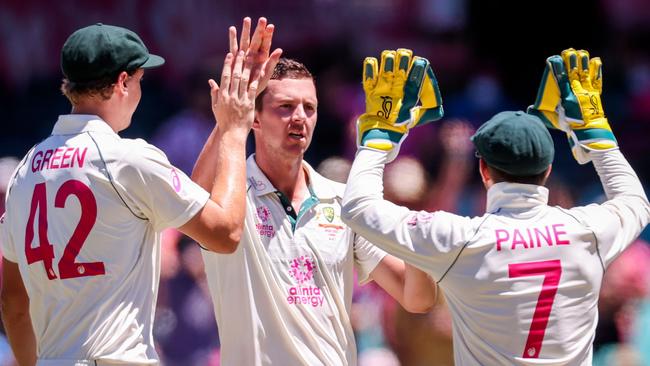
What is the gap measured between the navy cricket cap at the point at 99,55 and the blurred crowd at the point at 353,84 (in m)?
3.68

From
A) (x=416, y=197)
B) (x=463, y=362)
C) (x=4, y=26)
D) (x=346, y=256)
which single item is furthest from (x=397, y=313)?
(x=4, y=26)

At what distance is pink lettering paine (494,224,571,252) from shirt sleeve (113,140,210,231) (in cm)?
98

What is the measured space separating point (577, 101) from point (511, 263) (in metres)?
0.73

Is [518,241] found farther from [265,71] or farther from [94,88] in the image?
[94,88]

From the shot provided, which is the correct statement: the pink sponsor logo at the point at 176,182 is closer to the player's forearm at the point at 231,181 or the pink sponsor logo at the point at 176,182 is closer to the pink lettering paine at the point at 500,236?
the player's forearm at the point at 231,181

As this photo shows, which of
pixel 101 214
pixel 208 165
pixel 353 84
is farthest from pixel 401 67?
pixel 353 84

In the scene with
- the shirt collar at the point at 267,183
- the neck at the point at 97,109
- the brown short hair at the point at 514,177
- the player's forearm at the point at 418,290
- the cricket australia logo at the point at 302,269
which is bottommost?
the player's forearm at the point at 418,290

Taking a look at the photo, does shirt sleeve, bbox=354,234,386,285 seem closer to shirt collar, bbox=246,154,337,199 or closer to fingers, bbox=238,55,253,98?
shirt collar, bbox=246,154,337,199

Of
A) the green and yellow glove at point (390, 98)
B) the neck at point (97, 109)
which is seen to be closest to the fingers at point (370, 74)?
the green and yellow glove at point (390, 98)

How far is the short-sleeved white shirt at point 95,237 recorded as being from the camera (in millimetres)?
3379

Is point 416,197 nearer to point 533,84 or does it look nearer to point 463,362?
point 533,84

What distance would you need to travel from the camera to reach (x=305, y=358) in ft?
13.4

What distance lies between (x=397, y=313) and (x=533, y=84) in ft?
7.11

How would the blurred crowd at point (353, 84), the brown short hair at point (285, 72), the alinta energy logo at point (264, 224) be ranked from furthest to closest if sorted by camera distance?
the blurred crowd at point (353, 84) < the brown short hair at point (285, 72) < the alinta energy logo at point (264, 224)
